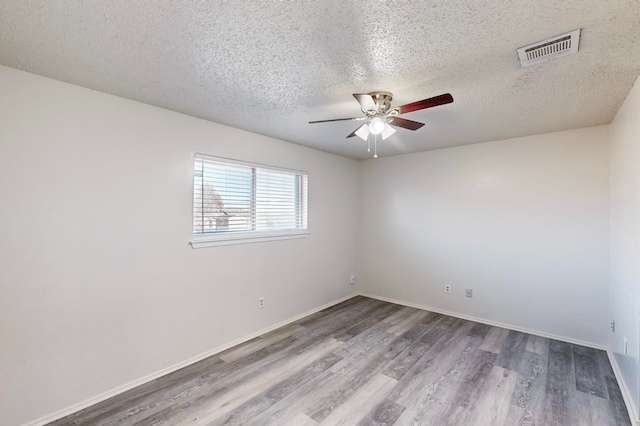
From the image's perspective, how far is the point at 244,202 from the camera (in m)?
3.39

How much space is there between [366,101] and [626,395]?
9.76ft

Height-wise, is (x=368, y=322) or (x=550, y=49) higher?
(x=550, y=49)

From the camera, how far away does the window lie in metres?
2.96

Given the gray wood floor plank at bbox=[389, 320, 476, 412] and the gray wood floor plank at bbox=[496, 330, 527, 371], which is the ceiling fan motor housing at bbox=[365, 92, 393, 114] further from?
the gray wood floor plank at bbox=[496, 330, 527, 371]

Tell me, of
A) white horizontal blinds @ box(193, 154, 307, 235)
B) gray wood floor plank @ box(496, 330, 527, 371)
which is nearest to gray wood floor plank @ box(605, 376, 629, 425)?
gray wood floor plank @ box(496, 330, 527, 371)

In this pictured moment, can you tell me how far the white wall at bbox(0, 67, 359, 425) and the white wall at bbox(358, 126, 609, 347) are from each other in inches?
96.1

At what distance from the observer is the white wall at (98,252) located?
1.93 meters

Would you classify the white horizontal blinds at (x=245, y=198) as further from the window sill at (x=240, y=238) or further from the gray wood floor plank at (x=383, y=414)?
the gray wood floor plank at (x=383, y=414)

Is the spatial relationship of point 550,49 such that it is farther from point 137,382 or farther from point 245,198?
point 137,382

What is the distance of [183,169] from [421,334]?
126 inches

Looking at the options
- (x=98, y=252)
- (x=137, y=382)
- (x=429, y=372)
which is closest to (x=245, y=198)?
(x=98, y=252)

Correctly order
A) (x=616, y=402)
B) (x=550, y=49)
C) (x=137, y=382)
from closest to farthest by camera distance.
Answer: (x=550, y=49)
(x=616, y=402)
(x=137, y=382)

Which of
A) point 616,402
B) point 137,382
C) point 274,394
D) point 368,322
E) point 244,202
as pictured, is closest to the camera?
point 616,402

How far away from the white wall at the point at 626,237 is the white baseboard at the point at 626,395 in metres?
0.05
